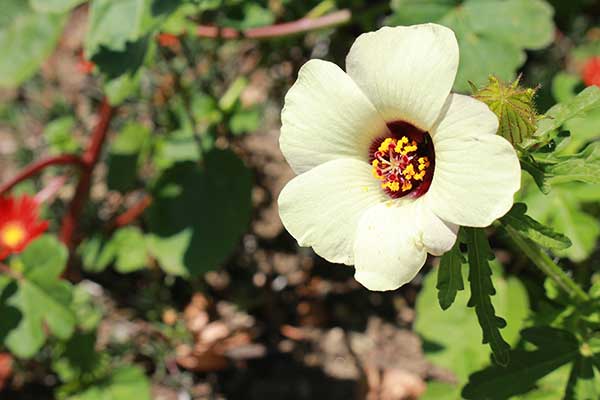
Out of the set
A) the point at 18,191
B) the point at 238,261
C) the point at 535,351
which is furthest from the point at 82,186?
the point at 535,351

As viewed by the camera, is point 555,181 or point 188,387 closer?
point 555,181

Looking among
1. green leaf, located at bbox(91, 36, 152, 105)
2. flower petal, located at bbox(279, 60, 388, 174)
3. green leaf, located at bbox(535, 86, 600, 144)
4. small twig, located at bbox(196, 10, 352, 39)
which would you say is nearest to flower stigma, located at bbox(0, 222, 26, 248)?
green leaf, located at bbox(91, 36, 152, 105)

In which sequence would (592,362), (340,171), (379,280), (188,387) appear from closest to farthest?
1. (379,280)
2. (340,171)
3. (592,362)
4. (188,387)

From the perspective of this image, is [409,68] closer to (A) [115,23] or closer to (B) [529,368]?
(B) [529,368]

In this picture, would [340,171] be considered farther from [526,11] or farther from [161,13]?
[526,11]

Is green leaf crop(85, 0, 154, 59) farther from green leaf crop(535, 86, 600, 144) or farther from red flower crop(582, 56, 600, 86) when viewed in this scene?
red flower crop(582, 56, 600, 86)

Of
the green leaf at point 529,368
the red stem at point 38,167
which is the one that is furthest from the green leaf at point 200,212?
the green leaf at point 529,368
